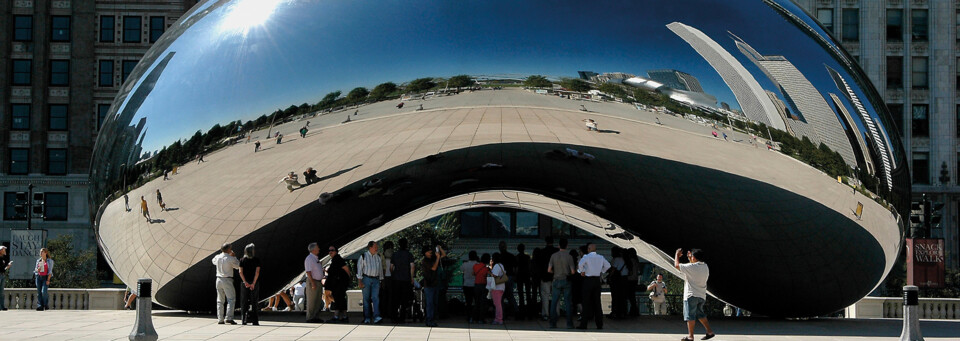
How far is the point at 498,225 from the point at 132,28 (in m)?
25.0

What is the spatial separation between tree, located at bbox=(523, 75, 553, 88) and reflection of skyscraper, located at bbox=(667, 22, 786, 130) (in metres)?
1.80

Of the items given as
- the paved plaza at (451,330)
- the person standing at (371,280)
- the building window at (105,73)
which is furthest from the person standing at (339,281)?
the building window at (105,73)

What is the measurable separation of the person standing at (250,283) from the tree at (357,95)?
3101 millimetres

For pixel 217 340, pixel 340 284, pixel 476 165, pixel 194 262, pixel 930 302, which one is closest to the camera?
pixel 217 340

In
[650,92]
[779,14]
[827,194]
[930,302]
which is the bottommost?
[930,302]

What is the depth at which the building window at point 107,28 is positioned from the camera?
213ft

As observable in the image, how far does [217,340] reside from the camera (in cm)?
1345

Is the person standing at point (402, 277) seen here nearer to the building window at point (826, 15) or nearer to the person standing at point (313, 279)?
the person standing at point (313, 279)

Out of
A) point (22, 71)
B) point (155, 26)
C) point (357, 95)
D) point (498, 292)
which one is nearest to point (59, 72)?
point (22, 71)

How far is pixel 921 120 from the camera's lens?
2475 inches

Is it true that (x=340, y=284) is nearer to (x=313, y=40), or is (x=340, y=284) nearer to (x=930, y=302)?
(x=313, y=40)

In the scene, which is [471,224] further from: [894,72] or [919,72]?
[919,72]

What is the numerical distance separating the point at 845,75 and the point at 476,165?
5.44 m

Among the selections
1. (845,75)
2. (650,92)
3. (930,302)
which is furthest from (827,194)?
(930,302)
